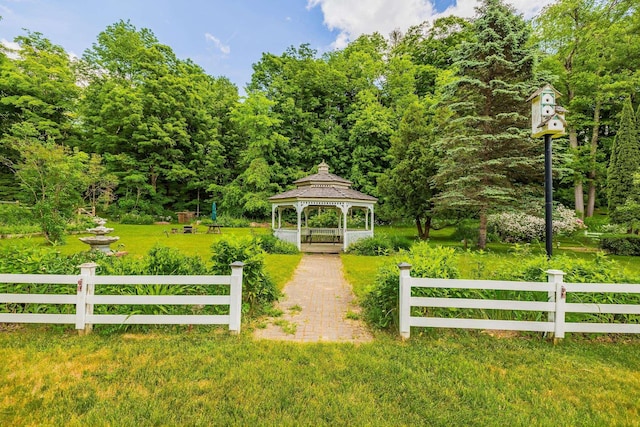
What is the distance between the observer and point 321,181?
1514cm

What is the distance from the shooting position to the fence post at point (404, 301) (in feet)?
12.8

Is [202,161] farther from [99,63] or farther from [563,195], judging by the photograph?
[563,195]

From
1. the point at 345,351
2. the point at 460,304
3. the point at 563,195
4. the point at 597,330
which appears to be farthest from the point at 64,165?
the point at 563,195

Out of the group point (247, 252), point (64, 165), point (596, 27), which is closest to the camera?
point (247, 252)

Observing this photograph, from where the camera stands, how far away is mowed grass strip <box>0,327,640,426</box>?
2.44 meters

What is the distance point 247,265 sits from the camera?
499 cm

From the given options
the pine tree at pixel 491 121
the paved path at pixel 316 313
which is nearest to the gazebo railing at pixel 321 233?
the pine tree at pixel 491 121

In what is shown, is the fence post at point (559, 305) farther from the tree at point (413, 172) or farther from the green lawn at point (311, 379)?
the tree at point (413, 172)

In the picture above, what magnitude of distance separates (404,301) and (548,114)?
436 cm

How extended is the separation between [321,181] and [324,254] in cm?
416

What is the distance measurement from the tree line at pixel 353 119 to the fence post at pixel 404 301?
30.4ft

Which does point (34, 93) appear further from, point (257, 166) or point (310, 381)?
point (310, 381)

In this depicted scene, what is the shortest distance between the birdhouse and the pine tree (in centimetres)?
663

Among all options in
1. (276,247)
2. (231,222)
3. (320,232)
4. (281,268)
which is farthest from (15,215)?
(320,232)
